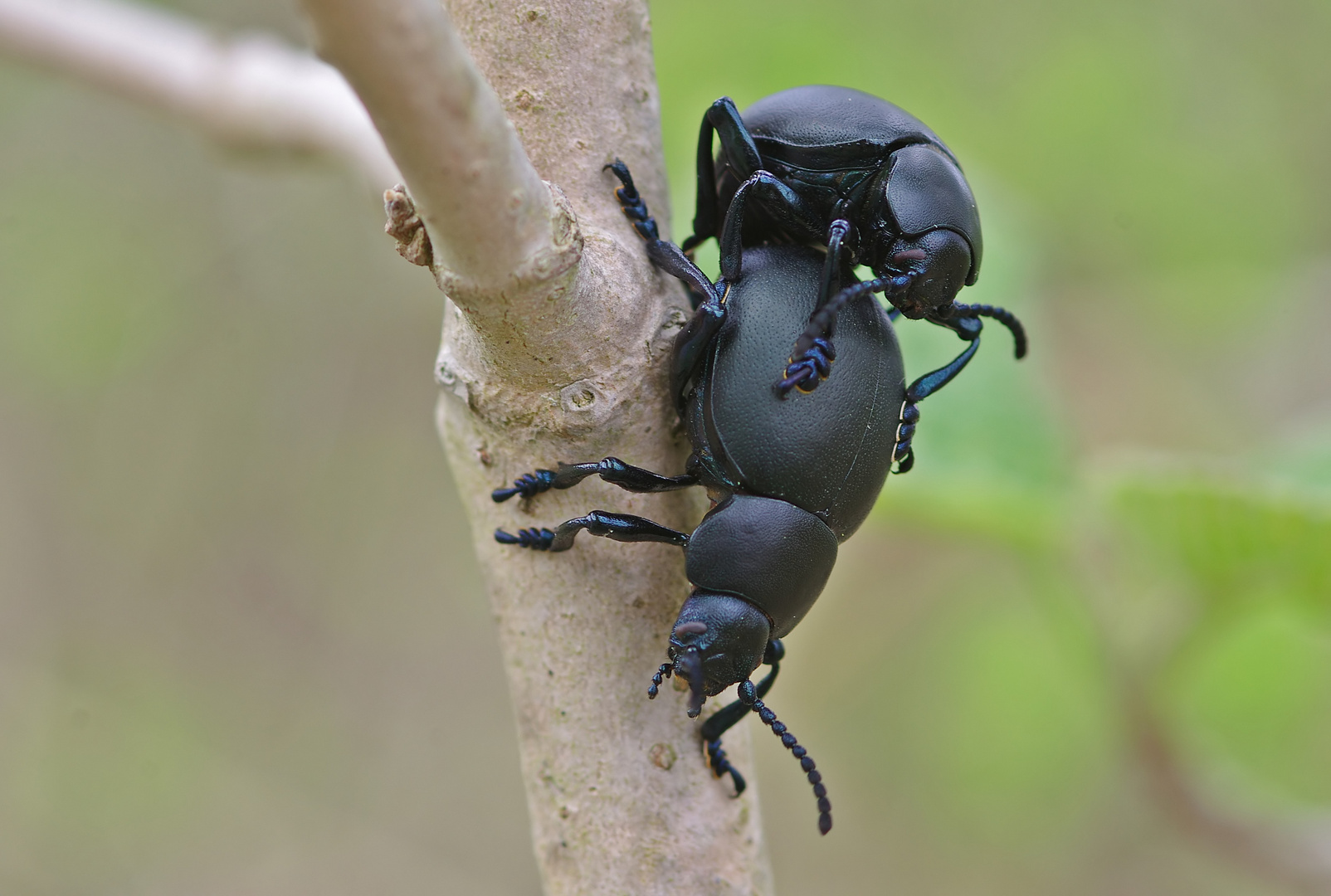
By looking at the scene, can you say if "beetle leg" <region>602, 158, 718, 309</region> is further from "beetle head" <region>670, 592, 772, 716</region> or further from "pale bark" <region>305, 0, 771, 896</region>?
"beetle head" <region>670, 592, 772, 716</region>

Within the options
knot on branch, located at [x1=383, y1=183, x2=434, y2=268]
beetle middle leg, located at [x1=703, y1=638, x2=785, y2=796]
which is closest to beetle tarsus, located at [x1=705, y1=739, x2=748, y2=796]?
beetle middle leg, located at [x1=703, y1=638, x2=785, y2=796]

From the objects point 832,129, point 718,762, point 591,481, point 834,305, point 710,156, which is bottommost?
point 718,762

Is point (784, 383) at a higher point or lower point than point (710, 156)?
lower

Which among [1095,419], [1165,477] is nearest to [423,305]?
[1095,419]

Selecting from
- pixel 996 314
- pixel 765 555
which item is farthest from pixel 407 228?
pixel 996 314

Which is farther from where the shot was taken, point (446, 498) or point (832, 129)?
point (446, 498)

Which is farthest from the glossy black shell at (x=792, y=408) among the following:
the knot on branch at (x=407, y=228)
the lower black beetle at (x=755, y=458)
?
the knot on branch at (x=407, y=228)

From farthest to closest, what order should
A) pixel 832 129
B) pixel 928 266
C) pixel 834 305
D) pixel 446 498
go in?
pixel 446 498, pixel 832 129, pixel 928 266, pixel 834 305

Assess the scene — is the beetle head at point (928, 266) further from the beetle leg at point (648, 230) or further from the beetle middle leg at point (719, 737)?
the beetle middle leg at point (719, 737)

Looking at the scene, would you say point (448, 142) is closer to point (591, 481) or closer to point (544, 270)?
point (544, 270)
